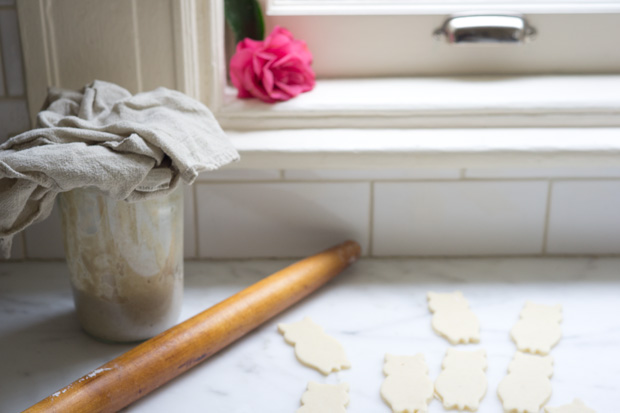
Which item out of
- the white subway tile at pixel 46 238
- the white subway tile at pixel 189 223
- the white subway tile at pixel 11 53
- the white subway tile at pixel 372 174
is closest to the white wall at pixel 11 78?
the white subway tile at pixel 11 53

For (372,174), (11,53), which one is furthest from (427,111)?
(11,53)

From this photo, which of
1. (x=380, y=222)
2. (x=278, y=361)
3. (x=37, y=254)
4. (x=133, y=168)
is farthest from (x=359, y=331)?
(x=37, y=254)

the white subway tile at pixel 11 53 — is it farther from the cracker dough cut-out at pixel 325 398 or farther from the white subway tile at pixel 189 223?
the cracker dough cut-out at pixel 325 398

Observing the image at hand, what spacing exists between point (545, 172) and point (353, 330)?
40cm

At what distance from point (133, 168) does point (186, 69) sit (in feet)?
1.00

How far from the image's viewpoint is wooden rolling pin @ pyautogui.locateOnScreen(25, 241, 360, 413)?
61 cm

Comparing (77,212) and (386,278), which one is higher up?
(77,212)

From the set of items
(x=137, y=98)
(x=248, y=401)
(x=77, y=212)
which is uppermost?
(x=137, y=98)

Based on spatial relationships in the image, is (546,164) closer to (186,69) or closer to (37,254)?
(186,69)

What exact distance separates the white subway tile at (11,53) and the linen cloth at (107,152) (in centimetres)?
14

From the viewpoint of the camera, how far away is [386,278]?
0.93 m

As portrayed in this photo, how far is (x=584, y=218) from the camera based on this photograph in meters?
0.98

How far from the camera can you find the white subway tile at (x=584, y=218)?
A: 37.8 inches

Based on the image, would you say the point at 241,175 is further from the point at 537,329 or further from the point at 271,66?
the point at 537,329
